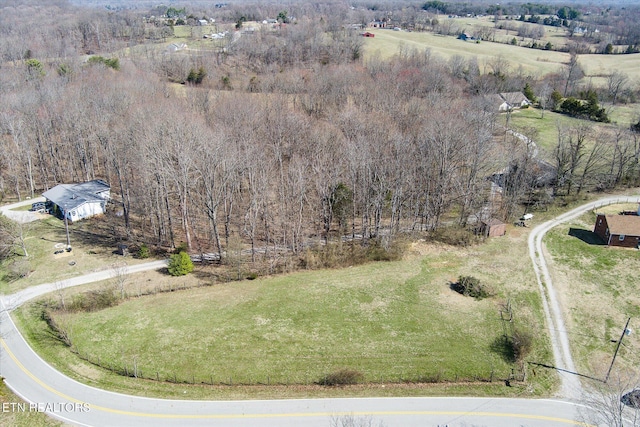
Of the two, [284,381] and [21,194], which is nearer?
[284,381]

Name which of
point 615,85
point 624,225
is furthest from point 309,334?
point 615,85

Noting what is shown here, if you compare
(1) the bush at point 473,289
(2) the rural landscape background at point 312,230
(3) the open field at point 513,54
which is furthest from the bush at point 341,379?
(3) the open field at point 513,54

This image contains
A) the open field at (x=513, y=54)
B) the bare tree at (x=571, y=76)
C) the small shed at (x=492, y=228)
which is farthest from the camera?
the open field at (x=513, y=54)

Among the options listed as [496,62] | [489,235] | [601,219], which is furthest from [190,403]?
[496,62]

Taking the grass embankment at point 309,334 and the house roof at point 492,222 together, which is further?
the house roof at point 492,222

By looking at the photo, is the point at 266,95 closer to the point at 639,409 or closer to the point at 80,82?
the point at 80,82

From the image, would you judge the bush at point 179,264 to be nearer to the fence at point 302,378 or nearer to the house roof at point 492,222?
the fence at point 302,378

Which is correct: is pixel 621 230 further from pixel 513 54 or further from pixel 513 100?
pixel 513 54
